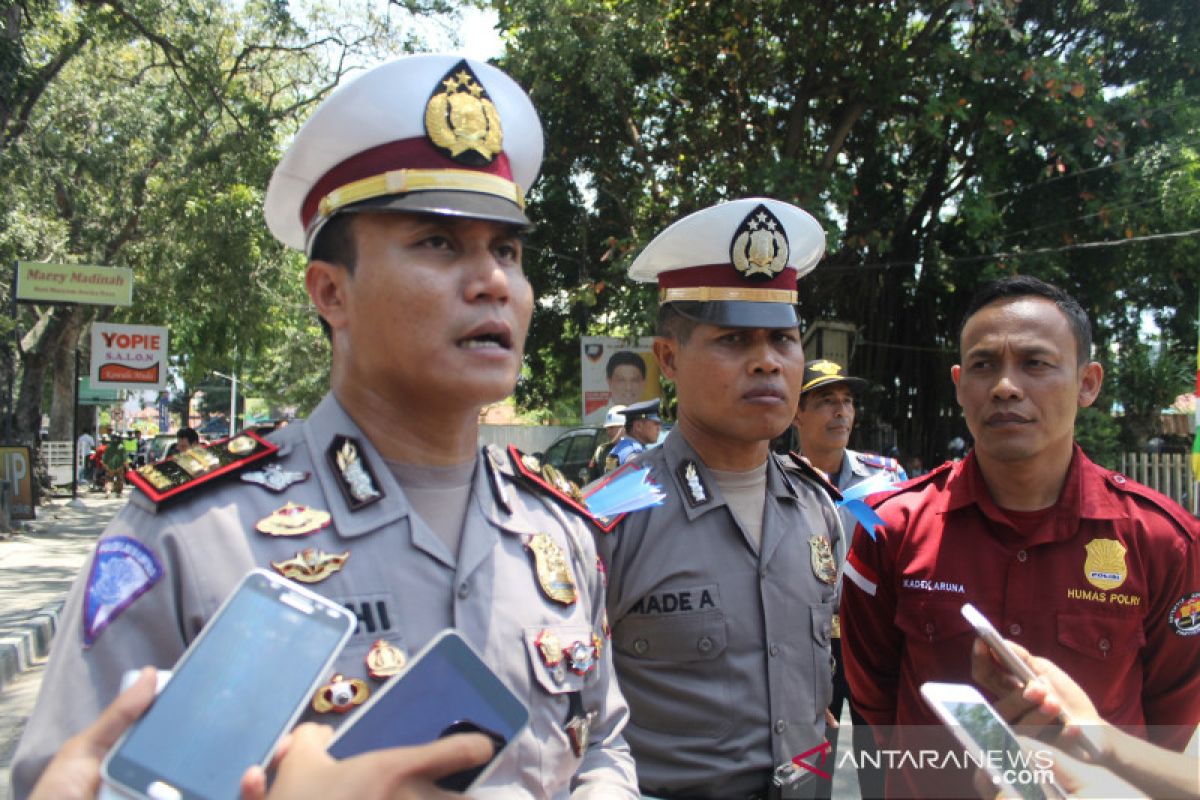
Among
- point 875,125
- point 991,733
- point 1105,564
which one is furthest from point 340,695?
point 875,125

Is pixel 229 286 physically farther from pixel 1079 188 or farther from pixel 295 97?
pixel 1079 188

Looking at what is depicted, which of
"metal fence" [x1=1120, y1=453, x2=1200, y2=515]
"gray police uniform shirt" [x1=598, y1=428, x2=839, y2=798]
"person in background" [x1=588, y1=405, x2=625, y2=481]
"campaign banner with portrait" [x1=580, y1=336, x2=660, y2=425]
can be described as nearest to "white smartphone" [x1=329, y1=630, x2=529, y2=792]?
→ "gray police uniform shirt" [x1=598, y1=428, x2=839, y2=798]

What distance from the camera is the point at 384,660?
4.49 feet

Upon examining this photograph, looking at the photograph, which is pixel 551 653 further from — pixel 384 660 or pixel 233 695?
pixel 233 695

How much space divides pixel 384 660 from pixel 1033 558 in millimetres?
1486

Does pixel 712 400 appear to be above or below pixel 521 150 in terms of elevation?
below

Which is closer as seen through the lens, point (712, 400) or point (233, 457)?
point (233, 457)

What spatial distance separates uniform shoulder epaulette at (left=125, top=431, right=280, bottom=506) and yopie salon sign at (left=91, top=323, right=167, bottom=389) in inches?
731

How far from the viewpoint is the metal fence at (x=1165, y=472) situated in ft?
42.1

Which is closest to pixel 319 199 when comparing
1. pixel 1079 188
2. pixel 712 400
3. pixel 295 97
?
pixel 712 400

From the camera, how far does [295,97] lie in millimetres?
17297

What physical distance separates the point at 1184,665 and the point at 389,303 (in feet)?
5.93

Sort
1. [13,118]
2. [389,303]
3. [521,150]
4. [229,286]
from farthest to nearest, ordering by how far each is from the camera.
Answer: [229,286] → [13,118] → [521,150] → [389,303]

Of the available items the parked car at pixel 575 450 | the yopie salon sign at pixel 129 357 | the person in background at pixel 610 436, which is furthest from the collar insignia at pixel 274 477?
the yopie salon sign at pixel 129 357
